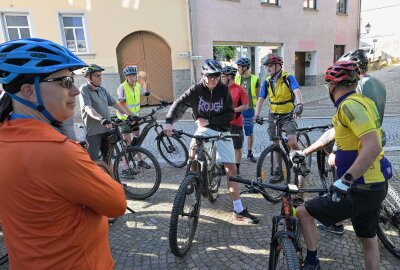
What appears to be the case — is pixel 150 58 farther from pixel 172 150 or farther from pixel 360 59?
pixel 360 59

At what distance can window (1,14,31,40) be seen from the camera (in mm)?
11711

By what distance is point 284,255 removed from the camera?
1.93 m

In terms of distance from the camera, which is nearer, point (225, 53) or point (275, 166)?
point (275, 166)

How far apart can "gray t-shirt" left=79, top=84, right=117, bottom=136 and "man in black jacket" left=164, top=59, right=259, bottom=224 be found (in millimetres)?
1314

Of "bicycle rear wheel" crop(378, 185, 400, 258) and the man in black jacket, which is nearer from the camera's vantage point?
"bicycle rear wheel" crop(378, 185, 400, 258)

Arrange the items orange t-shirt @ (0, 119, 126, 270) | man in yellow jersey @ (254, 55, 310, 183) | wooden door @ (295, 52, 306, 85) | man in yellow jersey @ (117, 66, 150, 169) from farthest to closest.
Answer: wooden door @ (295, 52, 306, 85) < man in yellow jersey @ (117, 66, 150, 169) < man in yellow jersey @ (254, 55, 310, 183) < orange t-shirt @ (0, 119, 126, 270)

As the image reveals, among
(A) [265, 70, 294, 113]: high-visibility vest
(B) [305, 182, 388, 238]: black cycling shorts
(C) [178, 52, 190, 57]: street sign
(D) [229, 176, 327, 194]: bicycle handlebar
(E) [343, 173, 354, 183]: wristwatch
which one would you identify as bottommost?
(B) [305, 182, 388, 238]: black cycling shorts

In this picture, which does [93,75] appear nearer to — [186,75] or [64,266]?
[64,266]

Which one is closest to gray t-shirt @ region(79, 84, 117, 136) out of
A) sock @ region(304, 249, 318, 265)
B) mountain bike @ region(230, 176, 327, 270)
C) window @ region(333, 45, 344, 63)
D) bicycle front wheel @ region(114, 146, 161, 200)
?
bicycle front wheel @ region(114, 146, 161, 200)

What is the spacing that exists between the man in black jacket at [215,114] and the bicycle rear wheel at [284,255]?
1295mm

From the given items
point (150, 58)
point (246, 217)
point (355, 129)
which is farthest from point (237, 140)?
point (150, 58)

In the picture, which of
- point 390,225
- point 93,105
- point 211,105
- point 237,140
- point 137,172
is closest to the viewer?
point 390,225

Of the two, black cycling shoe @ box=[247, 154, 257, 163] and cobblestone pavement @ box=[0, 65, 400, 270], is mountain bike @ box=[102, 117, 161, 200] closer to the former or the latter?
cobblestone pavement @ box=[0, 65, 400, 270]

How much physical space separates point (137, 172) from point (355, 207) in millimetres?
3303
